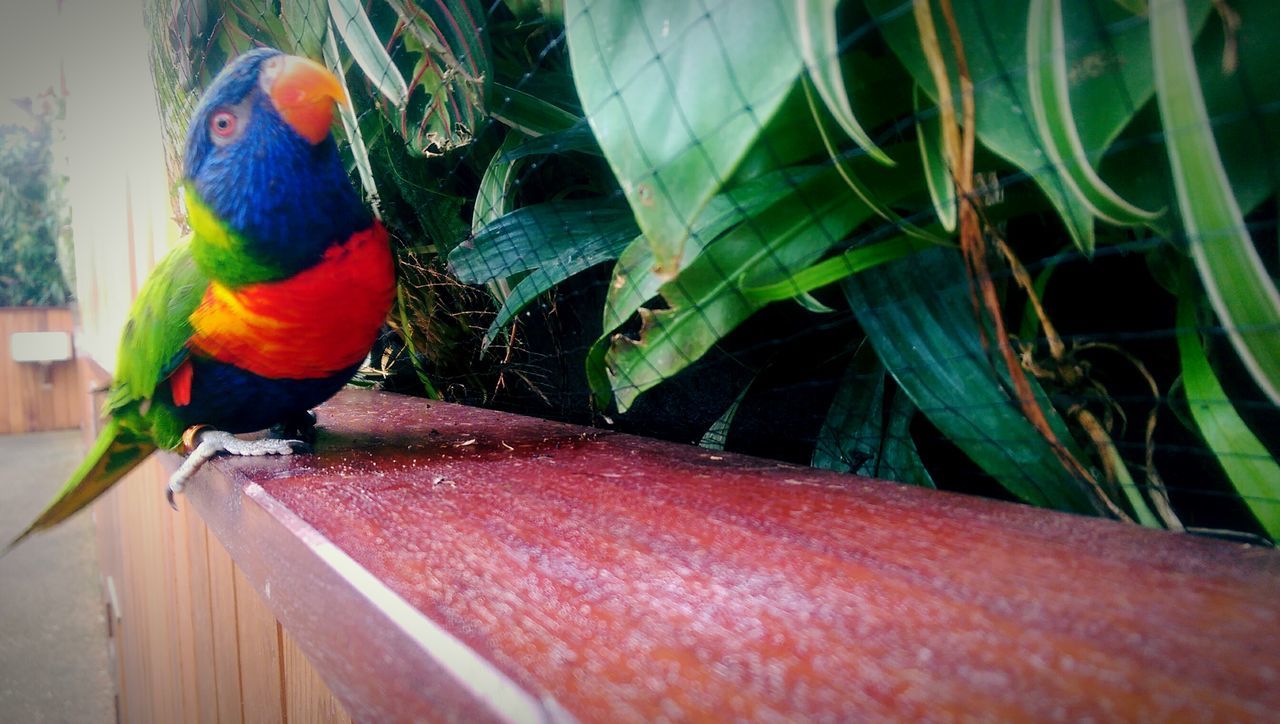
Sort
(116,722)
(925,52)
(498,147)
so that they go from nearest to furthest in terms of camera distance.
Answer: (925,52), (498,147), (116,722)

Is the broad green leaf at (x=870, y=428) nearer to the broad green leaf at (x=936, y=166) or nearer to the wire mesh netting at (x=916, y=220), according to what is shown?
the wire mesh netting at (x=916, y=220)

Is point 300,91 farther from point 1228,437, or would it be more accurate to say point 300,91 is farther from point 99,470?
point 1228,437

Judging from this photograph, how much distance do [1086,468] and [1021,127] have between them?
0.67 ft

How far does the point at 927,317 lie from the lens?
437 millimetres

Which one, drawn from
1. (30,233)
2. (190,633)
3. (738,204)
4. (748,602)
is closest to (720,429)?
(738,204)

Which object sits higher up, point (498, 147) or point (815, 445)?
point (498, 147)

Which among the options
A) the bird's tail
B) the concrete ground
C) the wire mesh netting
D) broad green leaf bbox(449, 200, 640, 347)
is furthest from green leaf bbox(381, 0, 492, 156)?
the concrete ground

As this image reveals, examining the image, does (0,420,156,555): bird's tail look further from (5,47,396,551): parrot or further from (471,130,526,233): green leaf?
(471,130,526,233): green leaf

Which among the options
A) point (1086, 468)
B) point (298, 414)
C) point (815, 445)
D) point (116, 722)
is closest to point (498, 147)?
point (298, 414)

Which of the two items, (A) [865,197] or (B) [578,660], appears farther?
(A) [865,197]

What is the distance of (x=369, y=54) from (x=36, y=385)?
5.31 metres

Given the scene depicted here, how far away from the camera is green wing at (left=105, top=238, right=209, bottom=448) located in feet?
1.89

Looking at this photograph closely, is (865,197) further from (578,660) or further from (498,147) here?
(498,147)

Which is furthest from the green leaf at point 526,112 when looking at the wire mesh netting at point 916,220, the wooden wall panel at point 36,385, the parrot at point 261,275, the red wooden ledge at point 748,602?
the wooden wall panel at point 36,385
